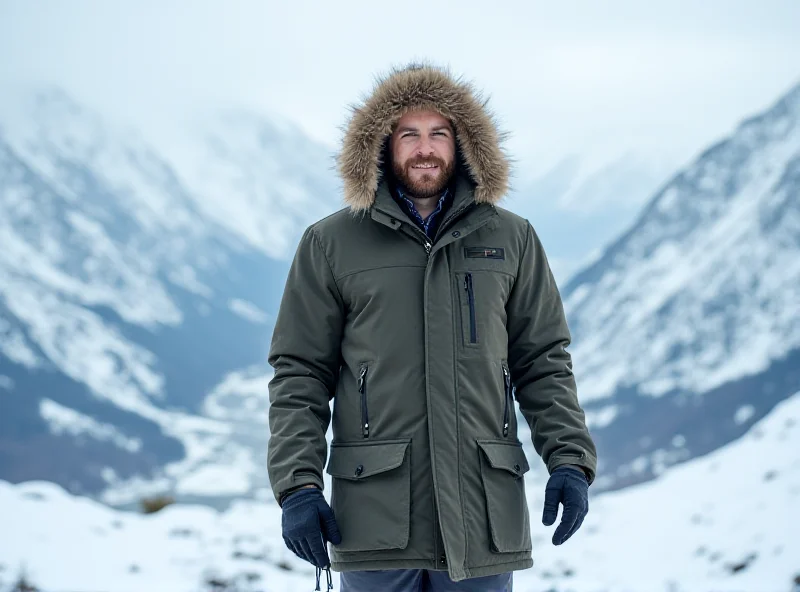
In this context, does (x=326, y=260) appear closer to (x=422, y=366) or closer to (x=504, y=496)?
(x=422, y=366)

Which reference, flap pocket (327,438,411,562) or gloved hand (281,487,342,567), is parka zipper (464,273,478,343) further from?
gloved hand (281,487,342,567)

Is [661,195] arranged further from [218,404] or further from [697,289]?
[218,404]

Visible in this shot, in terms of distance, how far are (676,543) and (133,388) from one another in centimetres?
17443

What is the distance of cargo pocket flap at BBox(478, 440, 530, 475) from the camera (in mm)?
2902

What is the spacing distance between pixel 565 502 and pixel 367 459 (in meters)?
0.66

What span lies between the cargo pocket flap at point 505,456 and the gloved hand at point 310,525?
21.1 inches

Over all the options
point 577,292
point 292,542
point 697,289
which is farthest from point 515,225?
point 577,292

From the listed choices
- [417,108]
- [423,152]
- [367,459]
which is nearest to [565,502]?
[367,459]

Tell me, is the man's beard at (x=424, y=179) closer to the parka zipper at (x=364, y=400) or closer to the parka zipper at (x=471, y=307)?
the parka zipper at (x=471, y=307)

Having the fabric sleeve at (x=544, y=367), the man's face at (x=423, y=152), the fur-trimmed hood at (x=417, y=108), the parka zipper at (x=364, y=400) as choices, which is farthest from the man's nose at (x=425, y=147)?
the parka zipper at (x=364, y=400)

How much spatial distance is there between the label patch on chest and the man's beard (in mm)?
257

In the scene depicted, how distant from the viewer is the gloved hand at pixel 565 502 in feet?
9.57

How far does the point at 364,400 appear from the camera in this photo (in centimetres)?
295

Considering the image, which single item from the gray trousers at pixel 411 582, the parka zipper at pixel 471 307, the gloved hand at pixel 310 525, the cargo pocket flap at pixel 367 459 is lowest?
the gray trousers at pixel 411 582
